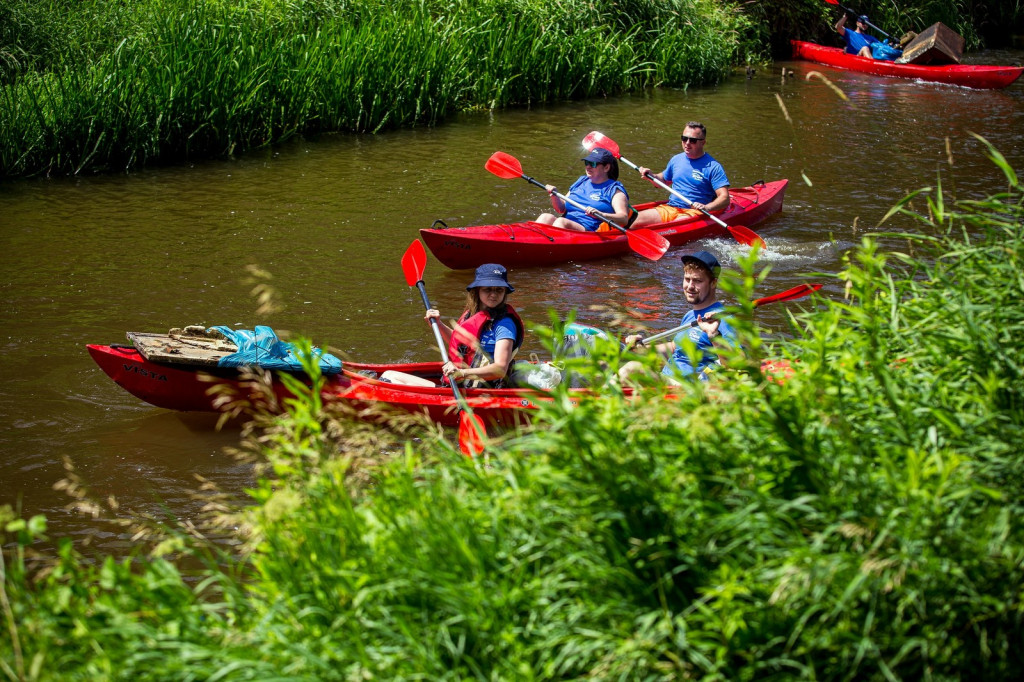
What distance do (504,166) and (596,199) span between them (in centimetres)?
99

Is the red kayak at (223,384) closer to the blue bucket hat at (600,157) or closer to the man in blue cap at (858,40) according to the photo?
the blue bucket hat at (600,157)

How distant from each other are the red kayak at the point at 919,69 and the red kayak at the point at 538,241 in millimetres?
8981

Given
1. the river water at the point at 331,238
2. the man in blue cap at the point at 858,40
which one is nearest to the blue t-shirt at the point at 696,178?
the river water at the point at 331,238

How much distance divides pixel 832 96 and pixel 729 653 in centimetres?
1495

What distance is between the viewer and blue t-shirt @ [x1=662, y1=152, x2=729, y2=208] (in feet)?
30.5

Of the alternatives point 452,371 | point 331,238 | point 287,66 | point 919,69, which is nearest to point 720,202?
point 331,238

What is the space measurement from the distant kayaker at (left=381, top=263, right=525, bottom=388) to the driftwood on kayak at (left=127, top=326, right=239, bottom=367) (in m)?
1.01

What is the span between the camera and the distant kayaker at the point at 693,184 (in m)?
9.21

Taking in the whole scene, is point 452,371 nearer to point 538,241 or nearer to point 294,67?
point 538,241

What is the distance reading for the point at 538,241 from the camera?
880 cm

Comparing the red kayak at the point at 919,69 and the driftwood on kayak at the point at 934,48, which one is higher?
the driftwood on kayak at the point at 934,48

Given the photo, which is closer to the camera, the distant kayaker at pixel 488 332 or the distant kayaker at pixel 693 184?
the distant kayaker at pixel 488 332

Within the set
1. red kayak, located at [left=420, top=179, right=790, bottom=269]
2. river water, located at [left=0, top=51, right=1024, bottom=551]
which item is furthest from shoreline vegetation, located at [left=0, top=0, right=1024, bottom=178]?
red kayak, located at [left=420, top=179, right=790, bottom=269]

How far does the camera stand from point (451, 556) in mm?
2795
